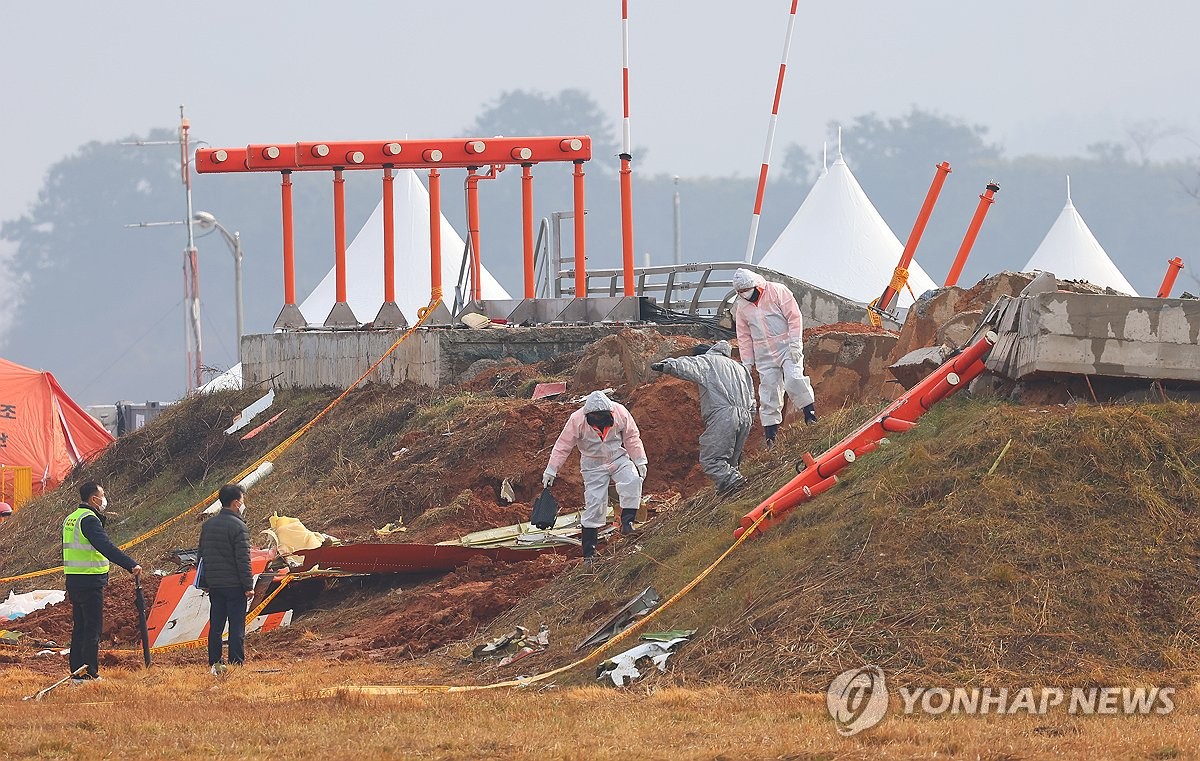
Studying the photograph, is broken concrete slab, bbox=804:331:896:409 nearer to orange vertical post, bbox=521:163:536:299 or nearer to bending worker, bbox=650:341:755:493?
bending worker, bbox=650:341:755:493

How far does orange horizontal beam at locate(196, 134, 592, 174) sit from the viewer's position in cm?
2416

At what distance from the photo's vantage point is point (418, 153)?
79.4ft

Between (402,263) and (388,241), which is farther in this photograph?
(402,263)

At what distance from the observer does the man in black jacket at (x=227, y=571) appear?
1209cm

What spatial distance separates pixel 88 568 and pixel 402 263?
99.3 ft

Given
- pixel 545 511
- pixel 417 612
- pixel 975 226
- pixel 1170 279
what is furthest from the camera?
pixel 975 226

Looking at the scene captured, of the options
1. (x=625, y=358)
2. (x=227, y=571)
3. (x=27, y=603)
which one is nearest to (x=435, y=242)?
(x=625, y=358)

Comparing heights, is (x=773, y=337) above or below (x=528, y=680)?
above

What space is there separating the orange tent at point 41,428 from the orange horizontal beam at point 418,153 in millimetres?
10037

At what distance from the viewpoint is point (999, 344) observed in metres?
11.9

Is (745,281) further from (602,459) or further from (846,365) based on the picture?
(846,365)

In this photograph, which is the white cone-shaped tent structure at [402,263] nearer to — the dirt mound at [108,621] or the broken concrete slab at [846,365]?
the broken concrete slab at [846,365]

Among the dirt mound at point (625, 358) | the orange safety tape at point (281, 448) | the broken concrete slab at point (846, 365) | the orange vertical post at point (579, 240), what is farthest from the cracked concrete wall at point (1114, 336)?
the orange vertical post at point (579, 240)

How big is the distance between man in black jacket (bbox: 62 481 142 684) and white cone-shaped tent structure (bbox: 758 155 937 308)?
26.2 metres
